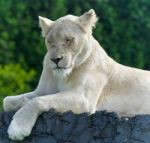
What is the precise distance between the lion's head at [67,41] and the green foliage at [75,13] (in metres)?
8.42

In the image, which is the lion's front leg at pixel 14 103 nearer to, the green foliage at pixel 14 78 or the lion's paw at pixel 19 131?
the lion's paw at pixel 19 131

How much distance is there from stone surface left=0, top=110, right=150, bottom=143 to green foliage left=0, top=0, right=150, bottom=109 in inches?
348

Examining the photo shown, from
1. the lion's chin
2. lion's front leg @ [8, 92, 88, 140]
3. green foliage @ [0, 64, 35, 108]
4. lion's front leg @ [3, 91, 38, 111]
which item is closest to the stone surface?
lion's front leg @ [8, 92, 88, 140]

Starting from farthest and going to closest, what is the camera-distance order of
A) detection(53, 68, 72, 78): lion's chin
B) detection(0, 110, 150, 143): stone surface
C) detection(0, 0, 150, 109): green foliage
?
1. detection(0, 0, 150, 109): green foliage
2. detection(53, 68, 72, 78): lion's chin
3. detection(0, 110, 150, 143): stone surface

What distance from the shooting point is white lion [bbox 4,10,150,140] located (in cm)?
898

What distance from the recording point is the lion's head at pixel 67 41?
9055mm

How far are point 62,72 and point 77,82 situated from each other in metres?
0.26

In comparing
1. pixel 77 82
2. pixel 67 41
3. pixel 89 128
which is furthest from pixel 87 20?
pixel 89 128

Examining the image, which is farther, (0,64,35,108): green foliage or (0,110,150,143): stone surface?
(0,64,35,108): green foliage

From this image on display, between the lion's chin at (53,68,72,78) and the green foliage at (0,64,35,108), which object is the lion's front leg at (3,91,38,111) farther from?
the green foliage at (0,64,35,108)

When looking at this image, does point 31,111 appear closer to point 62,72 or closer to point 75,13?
point 62,72

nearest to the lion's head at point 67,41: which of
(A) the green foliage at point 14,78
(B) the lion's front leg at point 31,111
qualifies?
(B) the lion's front leg at point 31,111

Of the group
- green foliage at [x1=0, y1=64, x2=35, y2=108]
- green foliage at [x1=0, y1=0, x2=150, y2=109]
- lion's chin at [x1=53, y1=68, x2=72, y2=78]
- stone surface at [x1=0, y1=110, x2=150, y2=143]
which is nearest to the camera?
stone surface at [x1=0, y1=110, x2=150, y2=143]

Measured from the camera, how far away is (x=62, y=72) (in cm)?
909
